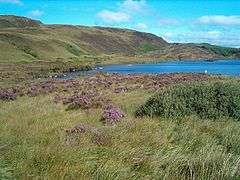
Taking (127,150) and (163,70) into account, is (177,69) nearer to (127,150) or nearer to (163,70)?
(163,70)

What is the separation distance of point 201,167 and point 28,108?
11.6 metres

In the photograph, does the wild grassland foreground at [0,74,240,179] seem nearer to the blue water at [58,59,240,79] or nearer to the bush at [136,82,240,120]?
the bush at [136,82,240,120]

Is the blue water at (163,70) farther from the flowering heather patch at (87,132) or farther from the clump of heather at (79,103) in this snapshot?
the flowering heather patch at (87,132)

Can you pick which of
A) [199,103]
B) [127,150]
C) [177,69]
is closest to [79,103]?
[199,103]

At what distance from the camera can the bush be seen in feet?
47.2

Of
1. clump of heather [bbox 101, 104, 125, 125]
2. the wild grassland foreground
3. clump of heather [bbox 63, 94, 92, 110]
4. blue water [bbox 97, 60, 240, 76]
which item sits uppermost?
the wild grassland foreground

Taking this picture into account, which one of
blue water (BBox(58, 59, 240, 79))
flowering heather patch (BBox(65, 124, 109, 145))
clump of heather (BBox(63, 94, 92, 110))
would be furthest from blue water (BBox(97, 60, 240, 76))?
flowering heather patch (BBox(65, 124, 109, 145))

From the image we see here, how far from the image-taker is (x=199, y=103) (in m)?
14.8

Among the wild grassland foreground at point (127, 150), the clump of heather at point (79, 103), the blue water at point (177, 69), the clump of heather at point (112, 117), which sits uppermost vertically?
the wild grassland foreground at point (127, 150)

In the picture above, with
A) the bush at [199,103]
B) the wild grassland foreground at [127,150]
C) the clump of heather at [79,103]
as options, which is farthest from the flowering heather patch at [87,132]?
the clump of heather at [79,103]

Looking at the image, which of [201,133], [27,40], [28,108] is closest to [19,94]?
[28,108]

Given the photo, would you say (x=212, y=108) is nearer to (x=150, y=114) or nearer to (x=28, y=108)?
(x=150, y=114)

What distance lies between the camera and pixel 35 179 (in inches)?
261

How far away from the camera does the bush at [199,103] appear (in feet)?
47.2
